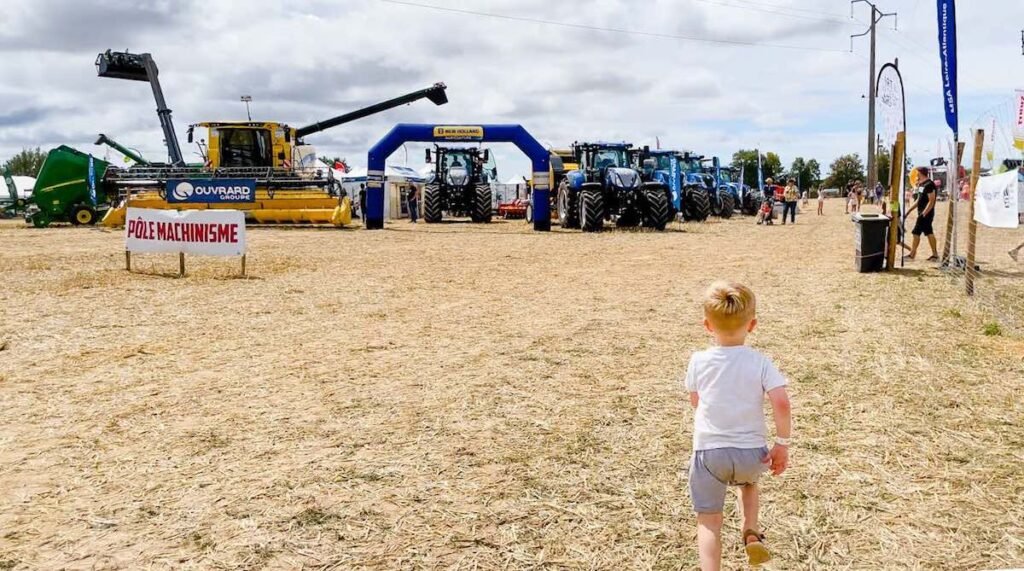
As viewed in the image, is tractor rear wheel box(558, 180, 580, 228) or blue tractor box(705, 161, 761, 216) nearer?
tractor rear wheel box(558, 180, 580, 228)

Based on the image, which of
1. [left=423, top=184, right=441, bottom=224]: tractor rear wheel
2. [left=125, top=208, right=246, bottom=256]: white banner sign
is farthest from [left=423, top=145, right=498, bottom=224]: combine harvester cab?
[left=125, top=208, right=246, bottom=256]: white banner sign

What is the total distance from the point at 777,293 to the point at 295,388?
6.54 metres

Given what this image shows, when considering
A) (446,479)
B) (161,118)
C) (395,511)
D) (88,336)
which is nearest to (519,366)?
(446,479)

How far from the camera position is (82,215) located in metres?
26.1

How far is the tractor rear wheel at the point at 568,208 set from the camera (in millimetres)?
23609

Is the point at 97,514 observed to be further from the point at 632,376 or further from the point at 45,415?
the point at 632,376

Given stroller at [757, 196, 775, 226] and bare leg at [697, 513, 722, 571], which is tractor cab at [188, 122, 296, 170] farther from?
bare leg at [697, 513, 722, 571]

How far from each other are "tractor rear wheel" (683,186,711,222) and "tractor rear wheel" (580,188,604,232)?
6.84m

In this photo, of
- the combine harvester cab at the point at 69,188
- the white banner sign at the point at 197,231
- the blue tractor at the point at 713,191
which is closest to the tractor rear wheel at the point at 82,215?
the combine harvester cab at the point at 69,188

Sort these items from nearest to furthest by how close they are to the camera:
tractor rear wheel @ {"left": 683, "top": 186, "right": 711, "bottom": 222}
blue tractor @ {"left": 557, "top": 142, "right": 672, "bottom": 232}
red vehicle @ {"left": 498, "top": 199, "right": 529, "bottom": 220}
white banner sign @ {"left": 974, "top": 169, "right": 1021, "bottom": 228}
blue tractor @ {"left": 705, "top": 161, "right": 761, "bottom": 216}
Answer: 1. white banner sign @ {"left": 974, "top": 169, "right": 1021, "bottom": 228}
2. blue tractor @ {"left": 557, "top": 142, "right": 672, "bottom": 232}
3. tractor rear wheel @ {"left": 683, "top": 186, "right": 711, "bottom": 222}
4. red vehicle @ {"left": 498, "top": 199, "right": 529, "bottom": 220}
5. blue tractor @ {"left": 705, "top": 161, "right": 761, "bottom": 216}

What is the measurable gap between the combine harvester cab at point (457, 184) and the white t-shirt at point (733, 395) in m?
26.4

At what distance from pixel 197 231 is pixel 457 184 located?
59.7 feet

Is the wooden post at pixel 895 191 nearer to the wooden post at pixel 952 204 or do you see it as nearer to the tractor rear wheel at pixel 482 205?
the wooden post at pixel 952 204

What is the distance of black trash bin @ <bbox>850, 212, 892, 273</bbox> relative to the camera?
11.9 m
